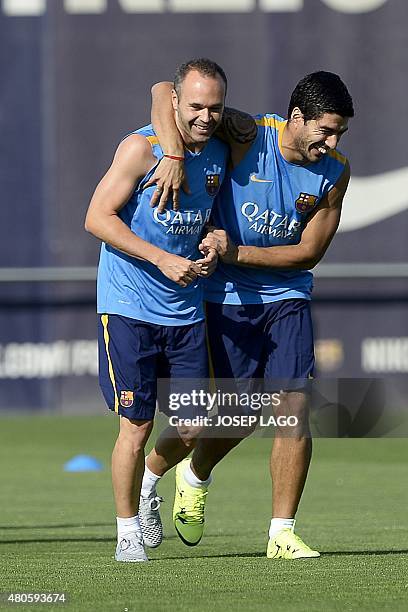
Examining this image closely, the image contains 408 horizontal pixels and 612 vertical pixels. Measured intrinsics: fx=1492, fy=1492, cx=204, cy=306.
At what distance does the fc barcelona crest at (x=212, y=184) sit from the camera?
5.62 m

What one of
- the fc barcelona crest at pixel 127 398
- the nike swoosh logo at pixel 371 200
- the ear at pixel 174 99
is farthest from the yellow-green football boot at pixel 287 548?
the nike swoosh logo at pixel 371 200

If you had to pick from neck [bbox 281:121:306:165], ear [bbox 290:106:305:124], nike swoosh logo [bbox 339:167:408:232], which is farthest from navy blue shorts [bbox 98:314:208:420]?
nike swoosh logo [bbox 339:167:408:232]

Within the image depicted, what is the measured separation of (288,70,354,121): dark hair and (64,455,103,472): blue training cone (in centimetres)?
513

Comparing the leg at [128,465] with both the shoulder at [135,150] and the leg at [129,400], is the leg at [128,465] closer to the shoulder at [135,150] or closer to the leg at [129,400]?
the leg at [129,400]

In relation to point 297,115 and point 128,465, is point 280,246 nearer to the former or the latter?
point 297,115

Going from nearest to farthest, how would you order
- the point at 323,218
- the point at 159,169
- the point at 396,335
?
the point at 159,169 → the point at 323,218 → the point at 396,335

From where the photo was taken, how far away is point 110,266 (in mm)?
5680

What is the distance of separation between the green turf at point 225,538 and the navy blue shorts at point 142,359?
61 cm

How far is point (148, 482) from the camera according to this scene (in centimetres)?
619

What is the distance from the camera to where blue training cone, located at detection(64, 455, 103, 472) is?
10.2 meters

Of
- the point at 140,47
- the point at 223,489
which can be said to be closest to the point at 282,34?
the point at 140,47

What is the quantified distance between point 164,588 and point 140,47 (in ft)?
30.7

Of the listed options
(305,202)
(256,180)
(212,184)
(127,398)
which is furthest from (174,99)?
(127,398)

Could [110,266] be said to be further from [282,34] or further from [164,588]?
[282,34]
